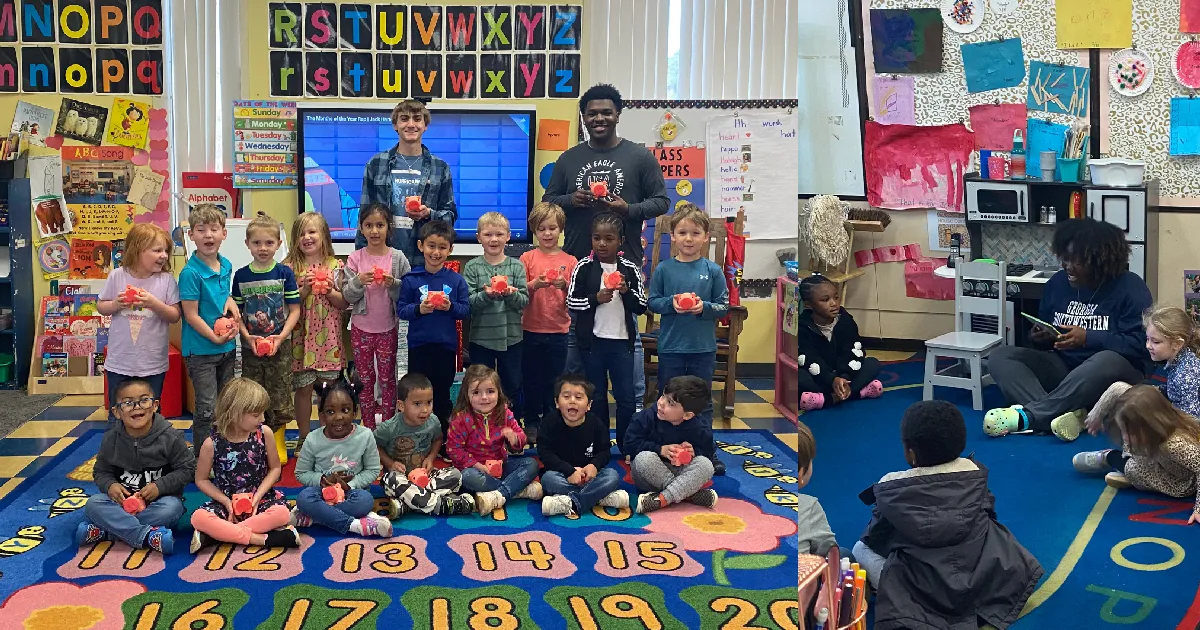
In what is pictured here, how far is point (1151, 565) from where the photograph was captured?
2.04m

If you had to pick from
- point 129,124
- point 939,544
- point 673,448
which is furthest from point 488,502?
point 129,124

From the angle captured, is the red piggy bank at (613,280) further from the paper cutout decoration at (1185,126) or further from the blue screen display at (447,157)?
the paper cutout decoration at (1185,126)

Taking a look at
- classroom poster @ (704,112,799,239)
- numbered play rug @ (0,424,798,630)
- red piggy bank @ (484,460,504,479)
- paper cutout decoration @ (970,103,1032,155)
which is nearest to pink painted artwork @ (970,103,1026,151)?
paper cutout decoration @ (970,103,1032,155)

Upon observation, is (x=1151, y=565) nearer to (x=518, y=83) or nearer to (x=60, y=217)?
(x=518, y=83)

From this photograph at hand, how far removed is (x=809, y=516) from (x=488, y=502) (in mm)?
1461

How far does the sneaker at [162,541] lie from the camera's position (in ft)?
9.64

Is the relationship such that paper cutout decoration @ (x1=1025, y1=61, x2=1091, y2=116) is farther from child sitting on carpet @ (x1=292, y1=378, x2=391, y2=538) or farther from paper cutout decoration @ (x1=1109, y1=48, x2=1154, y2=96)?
child sitting on carpet @ (x1=292, y1=378, x2=391, y2=538)

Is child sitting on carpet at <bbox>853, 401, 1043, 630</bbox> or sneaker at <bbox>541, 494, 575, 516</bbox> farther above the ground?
child sitting on carpet at <bbox>853, 401, 1043, 630</bbox>

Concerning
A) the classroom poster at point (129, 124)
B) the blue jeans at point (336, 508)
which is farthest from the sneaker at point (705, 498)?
the classroom poster at point (129, 124)

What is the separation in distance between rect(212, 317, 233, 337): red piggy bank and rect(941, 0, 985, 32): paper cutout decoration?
8.33 feet

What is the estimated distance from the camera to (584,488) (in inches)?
132

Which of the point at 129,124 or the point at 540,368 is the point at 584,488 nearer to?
the point at 540,368

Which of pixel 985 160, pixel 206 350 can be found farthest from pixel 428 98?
pixel 985 160

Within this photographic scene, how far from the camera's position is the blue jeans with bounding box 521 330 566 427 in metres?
4.02
